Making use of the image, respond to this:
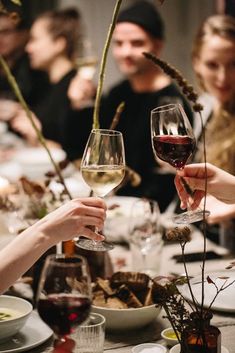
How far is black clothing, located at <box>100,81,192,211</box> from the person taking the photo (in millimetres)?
3662

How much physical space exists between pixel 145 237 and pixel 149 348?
25.1 inches

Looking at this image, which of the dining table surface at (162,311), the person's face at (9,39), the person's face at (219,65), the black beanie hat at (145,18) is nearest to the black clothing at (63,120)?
the person's face at (9,39)

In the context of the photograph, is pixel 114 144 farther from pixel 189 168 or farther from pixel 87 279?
pixel 87 279

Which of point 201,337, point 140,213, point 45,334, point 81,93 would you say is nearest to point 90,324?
point 45,334

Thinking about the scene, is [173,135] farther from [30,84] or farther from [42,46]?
[30,84]

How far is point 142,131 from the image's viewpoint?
3.98m

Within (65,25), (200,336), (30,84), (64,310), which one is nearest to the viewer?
(64,310)

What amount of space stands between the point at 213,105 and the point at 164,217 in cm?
92

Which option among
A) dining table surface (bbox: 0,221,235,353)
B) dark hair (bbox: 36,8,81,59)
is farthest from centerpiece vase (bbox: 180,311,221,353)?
dark hair (bbox: 36,8,81,59)

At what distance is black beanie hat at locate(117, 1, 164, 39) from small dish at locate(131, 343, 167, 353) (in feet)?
9.42

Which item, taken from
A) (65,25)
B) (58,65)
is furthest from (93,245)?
(58,65)

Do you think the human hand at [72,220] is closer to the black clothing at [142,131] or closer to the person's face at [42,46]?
the black clothing at [142,131]

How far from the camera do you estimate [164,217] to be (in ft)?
8.10

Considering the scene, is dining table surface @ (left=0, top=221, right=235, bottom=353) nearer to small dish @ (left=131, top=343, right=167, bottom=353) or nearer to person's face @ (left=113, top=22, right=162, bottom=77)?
small dish @ (left=131, top=343, right=167, bottom=353)
